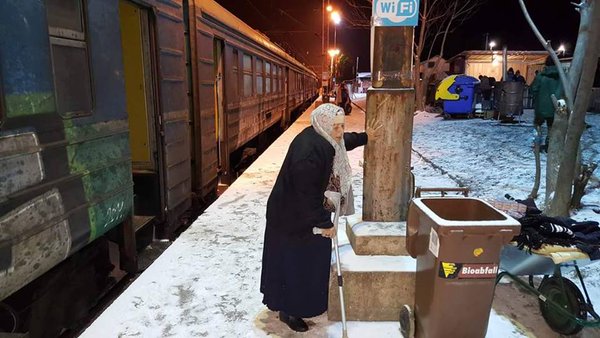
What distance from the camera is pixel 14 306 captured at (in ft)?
10.1

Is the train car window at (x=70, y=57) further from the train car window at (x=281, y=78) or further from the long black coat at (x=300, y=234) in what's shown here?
the train car window at (x=281, y=78)

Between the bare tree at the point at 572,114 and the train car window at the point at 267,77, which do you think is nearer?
the bare tree at the point at 572,114

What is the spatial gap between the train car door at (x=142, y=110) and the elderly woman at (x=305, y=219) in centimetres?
214

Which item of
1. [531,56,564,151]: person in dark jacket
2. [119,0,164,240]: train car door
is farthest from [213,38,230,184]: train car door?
[531,56,564,151]: person in dark jacket

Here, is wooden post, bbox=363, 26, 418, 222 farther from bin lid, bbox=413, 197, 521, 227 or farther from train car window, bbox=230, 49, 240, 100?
train car window, bbox=230, 49, 240, 100

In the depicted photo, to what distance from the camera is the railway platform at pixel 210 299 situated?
118 inches

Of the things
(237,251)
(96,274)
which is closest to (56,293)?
(96,274)

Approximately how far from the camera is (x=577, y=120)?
178 inches

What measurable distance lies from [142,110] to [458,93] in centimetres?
1334

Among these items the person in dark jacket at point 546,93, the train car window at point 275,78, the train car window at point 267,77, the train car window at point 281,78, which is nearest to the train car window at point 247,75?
the train car window at point 267,77

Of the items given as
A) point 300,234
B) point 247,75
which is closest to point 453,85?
point 247,75

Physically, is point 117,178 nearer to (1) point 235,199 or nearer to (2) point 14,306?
(2) point 14,306

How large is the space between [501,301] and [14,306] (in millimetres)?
3446

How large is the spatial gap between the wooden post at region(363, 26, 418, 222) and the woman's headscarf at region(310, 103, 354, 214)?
43 cm
